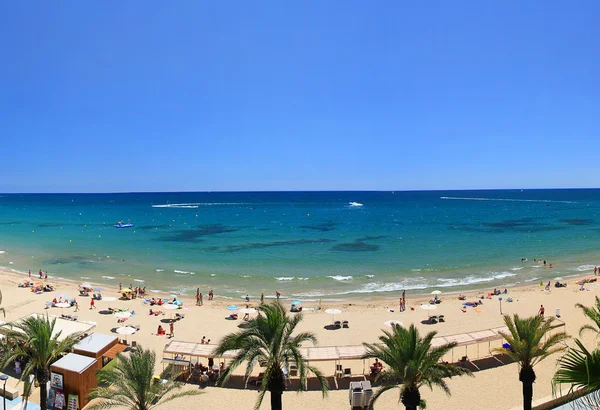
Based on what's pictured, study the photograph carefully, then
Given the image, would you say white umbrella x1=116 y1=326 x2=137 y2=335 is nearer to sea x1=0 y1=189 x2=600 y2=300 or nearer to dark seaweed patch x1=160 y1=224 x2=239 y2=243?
sea x1=0 y1=189 x2=600 y2=300

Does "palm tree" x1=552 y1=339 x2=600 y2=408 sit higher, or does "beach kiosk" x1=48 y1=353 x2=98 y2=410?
"palm tree" x1=552 y1=339 x2=600 y2=408

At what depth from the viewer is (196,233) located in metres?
76.9

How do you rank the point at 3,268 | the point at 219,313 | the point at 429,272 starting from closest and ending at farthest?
the point at 219,313
the point at 429,272
the point at 3,268

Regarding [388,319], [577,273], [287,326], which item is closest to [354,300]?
[388,319]

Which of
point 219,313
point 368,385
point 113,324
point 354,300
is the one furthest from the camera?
point 354,300

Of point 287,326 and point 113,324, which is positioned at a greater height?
point 287,326

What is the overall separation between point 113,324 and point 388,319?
18239 mm

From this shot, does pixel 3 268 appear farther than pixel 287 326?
Yes

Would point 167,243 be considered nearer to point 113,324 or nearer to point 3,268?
point 3,268

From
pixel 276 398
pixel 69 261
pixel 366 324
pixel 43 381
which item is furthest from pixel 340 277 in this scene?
pixel 69 261

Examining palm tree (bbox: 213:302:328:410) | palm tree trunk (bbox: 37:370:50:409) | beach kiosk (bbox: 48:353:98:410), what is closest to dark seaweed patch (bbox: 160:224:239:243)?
beach kiosk (bbox: 48:353:98:410)

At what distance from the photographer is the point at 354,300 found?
112 ft

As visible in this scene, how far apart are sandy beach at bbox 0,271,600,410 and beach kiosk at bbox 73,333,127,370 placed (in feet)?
8.09

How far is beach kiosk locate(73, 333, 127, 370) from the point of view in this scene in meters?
17.9
